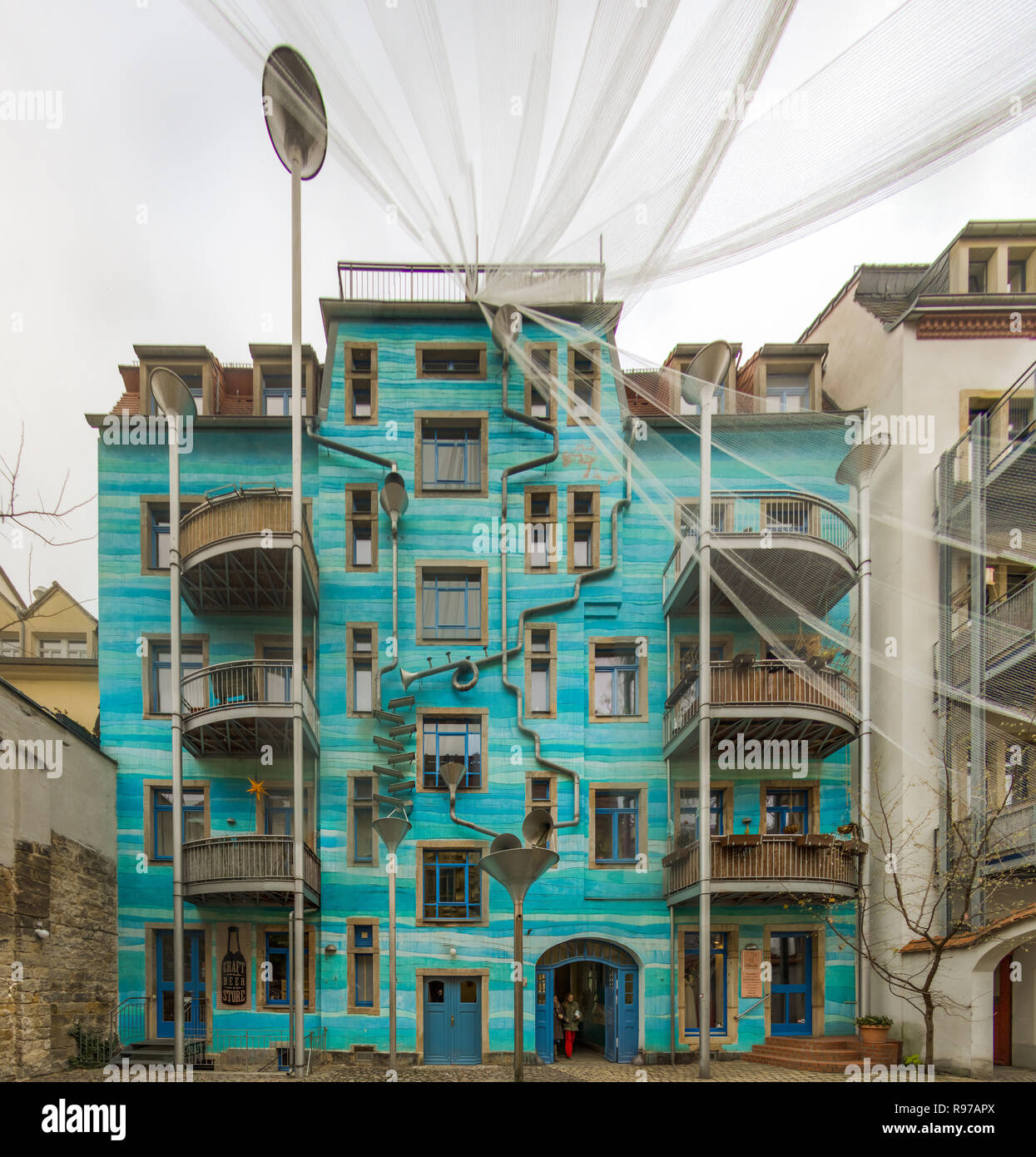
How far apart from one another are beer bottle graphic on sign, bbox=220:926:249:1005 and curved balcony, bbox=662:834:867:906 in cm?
770

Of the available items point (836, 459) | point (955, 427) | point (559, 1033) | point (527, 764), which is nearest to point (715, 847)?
point (527, 764)

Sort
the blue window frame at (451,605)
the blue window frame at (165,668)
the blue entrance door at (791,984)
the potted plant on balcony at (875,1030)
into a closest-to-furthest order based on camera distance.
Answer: the potted plant on balcony at (875,1030) → the blue entrance door at (791,984) → the blue window frame at (165,668) → the blue window frame at (451,605)

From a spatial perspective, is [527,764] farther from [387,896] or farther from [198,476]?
[198,476]

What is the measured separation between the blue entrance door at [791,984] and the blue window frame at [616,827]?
9.70 ft

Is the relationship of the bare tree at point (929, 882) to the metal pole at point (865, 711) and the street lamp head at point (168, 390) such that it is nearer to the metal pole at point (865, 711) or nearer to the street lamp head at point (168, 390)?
the metal pole at point (865, 711)

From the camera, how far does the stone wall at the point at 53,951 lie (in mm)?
11617

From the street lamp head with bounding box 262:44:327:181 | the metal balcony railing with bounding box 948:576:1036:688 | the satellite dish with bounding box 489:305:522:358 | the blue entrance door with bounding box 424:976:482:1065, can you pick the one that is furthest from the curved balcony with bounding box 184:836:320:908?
the metal balcony railing with bounding box 948:576:1036:688

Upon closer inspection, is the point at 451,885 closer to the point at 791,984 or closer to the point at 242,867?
the point at 242,867

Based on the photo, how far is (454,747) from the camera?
16.6 meters

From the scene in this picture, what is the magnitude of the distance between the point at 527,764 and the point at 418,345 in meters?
8.21

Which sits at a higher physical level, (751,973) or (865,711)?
(865,711)

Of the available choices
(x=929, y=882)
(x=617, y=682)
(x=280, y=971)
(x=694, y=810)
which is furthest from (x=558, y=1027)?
(x=929, y=882)

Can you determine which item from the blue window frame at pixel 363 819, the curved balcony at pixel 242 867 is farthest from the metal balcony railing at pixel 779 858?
the curved balcony at pixel 242 867

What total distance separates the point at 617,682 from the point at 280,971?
7807 mm
